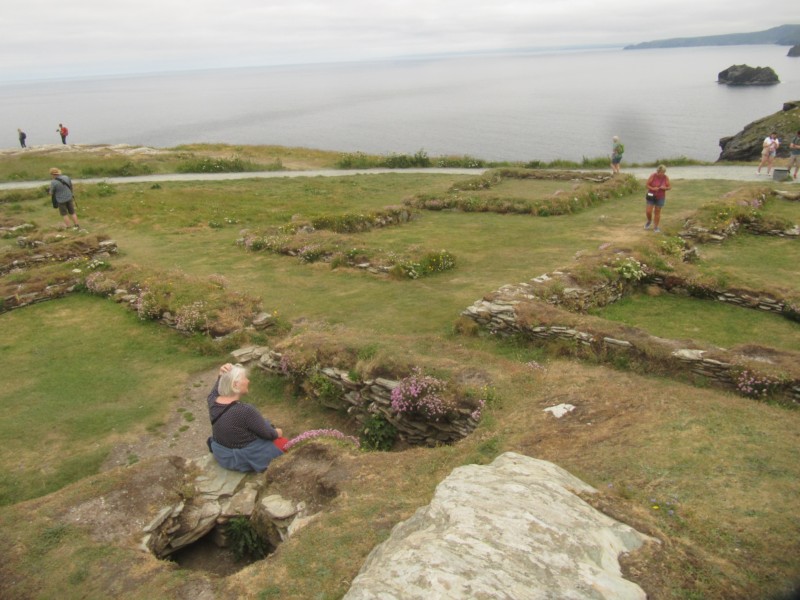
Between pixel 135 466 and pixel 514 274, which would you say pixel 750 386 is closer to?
pixel 514 274

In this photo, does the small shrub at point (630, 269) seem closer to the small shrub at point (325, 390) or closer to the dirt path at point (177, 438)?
the small shrub at point (325, 390)

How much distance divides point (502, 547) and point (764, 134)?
5154 cm

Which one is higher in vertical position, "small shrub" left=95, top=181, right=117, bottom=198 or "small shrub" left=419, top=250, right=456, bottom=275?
"small shrub" left=95, top=181, right=117, bottom=198

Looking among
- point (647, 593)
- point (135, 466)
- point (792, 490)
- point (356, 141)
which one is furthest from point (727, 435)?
point (356, 141)

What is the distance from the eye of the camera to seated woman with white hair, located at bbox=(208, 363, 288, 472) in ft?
29.7

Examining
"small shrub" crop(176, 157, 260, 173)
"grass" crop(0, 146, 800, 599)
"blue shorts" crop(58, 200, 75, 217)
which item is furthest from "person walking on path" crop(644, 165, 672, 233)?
"small shrub" crop(176, 157, 260, 173)

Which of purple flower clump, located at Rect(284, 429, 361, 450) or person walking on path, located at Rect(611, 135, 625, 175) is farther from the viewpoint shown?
person walking on path, located at Rect(611, 135, 625, 175)

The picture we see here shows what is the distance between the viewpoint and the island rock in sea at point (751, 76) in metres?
149

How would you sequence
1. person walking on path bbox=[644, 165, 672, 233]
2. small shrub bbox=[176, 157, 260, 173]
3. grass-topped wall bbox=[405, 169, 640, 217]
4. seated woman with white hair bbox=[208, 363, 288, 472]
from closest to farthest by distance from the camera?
seated woman with white hair bbox=[208, 363, 288, 472] < person walking on path bbox=[644, 165, 672, 233] < grass-topped wall bbox=[405, 169, 640, 217] < small shrub bbox=[176, 157, 260, 173]

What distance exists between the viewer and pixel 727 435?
849cm

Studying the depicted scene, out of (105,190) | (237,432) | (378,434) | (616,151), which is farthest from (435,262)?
(105,190)

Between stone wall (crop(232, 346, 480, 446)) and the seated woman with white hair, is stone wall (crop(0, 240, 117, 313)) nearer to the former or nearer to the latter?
stone wall (crop(232, 346, 480, 446))

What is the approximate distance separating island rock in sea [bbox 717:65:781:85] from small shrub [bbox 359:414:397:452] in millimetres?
183627

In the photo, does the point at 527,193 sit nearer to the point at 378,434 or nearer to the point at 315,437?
the point at 378,434
